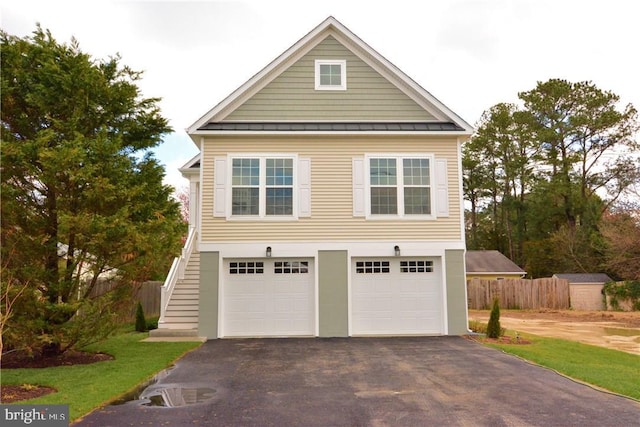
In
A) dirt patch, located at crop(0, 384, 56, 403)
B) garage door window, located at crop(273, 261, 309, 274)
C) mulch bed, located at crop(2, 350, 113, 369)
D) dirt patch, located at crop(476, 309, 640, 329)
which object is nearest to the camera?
dirt patch, located at crop(0, 384, 56, 403)

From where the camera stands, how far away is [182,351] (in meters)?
10.5

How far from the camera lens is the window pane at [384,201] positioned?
43.8 feet

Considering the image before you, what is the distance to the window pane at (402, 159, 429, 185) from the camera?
13.5 m

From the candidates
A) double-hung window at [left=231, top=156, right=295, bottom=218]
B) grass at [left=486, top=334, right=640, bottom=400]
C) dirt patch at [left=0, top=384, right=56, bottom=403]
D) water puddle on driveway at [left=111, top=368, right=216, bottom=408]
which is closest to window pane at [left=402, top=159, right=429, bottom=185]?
double-hung window at [left=231, top=156, right=295, bottom=218]

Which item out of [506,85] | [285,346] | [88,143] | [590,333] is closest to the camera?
[88,143]

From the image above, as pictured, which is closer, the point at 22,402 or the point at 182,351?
the point at 22,402

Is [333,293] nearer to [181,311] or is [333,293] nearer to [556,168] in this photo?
[181,311]

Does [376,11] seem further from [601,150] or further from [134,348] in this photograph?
[601,150]

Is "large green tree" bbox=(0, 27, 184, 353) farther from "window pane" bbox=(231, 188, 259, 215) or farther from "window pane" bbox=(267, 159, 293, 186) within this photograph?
"window pane" bbox=(267, 159, 293, 186)

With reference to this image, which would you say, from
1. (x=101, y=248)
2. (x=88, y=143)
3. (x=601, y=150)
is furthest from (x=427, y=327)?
(x=601, y=150)

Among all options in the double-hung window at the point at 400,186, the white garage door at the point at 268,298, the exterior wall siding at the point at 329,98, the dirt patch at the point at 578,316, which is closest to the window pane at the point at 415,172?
the double-hung window at the point at 400,186

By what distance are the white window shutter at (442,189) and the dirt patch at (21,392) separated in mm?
10093

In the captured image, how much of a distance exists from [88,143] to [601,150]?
33849 millimetres

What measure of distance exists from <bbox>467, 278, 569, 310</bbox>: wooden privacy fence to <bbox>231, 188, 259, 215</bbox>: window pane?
57.6ft
